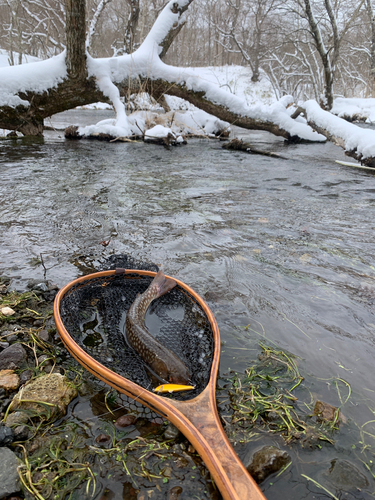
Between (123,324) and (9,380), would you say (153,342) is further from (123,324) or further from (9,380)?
(9,380)

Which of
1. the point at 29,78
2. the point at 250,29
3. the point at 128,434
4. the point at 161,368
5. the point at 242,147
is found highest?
the point at 250,29

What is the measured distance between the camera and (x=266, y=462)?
1397 mm

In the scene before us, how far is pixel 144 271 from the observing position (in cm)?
262

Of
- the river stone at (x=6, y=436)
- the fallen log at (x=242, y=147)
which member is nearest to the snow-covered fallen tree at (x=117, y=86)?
the fallen log at (x=242, y=147)

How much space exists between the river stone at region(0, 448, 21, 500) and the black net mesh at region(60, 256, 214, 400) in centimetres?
59

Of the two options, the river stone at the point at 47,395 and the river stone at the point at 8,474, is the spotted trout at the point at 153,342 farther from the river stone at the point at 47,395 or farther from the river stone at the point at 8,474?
the river stone at the point at 8,474

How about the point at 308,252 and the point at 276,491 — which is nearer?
the point at 276,491

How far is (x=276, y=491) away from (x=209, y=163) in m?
7.73

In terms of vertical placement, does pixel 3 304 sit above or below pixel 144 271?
below

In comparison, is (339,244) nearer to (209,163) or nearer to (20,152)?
(209,163)

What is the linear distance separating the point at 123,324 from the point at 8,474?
1099 mm

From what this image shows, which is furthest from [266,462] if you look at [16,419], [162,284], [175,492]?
[162,284]

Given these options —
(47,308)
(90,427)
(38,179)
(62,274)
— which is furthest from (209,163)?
(90,427)

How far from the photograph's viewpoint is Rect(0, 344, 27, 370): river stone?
1.87 m
